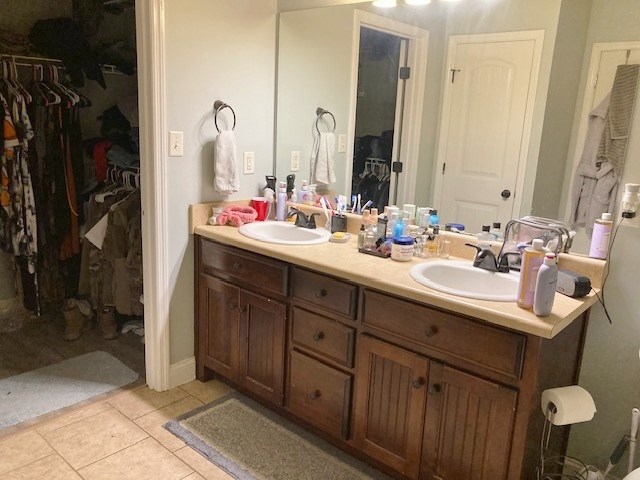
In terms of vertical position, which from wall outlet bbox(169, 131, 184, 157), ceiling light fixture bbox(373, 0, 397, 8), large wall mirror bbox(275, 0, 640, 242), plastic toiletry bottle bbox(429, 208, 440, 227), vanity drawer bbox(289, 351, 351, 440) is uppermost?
ceiling light fixture bbox(373, 0, 397, 8)

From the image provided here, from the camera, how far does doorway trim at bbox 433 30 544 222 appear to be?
6.69 feet

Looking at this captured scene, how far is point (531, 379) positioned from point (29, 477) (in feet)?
6.06

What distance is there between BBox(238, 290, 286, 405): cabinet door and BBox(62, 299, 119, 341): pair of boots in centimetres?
113

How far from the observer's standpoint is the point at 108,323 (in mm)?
3229

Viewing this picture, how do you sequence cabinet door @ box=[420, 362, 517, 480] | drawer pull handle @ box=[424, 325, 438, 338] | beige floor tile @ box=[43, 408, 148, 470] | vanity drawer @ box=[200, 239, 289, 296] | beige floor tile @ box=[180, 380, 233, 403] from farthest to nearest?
beige floor tile @ box=[180, 380, 233, 403], vanity drawer @ box=[200, 239, 289, 296], beige floor tile @ box=[43, 408, 148, 470], drawer pull handle @ box=[424, 325, 438, 338], cabinet door @ box=[420, 362, 517, 480]

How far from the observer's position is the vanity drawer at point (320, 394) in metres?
2.12

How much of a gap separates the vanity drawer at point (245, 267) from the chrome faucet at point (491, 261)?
30.4 inches

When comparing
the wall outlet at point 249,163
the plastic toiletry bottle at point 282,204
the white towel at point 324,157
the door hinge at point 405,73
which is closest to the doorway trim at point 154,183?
the wall outlet at point 249,163

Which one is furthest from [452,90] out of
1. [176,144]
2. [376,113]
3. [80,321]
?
[80,321]

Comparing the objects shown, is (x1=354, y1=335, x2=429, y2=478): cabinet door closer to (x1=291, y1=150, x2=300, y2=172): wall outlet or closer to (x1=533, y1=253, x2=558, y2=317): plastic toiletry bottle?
(x1=533, y1=253, x2=558, y2=317): plastic toiletry bottle

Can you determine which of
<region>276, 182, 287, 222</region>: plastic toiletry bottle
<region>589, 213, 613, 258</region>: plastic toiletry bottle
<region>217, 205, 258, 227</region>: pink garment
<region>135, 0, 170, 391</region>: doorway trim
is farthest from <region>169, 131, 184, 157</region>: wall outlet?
<region>589, 213, 613, 258</region>: plastic toiletry bottle

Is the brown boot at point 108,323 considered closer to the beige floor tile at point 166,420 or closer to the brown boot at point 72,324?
the brown boot at point 72,324

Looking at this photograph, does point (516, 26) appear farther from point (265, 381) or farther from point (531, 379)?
point (265, 381)

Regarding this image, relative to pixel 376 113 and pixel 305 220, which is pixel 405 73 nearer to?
pixel 376 113
